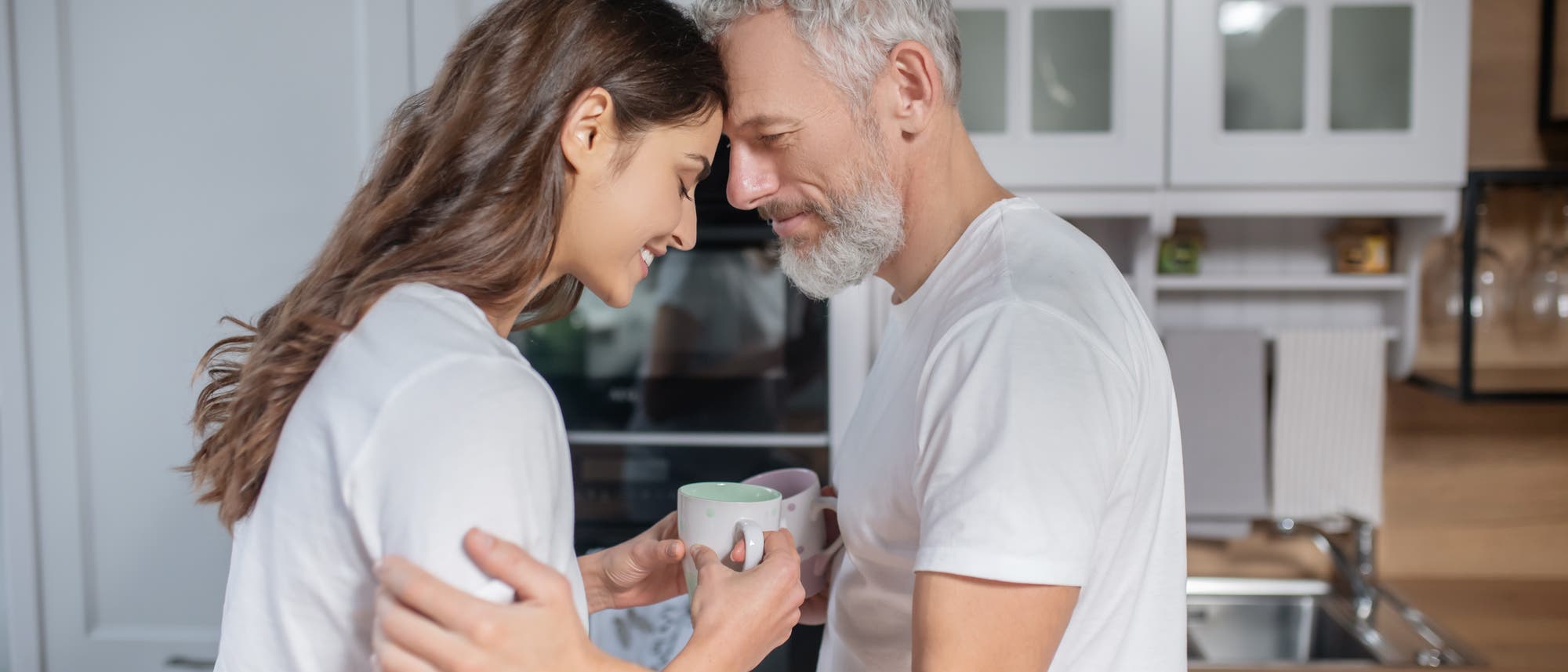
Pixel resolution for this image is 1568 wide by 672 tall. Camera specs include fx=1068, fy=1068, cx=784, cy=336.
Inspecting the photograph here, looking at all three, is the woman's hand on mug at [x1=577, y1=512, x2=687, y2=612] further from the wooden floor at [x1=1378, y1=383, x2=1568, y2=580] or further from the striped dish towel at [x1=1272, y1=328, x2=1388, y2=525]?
the wooden floor at [x1=1378, y1=383, x2=1568, y2=580]

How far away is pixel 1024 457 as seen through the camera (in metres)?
0.67

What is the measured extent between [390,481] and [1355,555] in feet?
6.46

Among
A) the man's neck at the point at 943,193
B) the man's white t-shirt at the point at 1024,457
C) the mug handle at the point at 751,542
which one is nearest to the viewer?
the man's white t-shirt at the point at 1024,457

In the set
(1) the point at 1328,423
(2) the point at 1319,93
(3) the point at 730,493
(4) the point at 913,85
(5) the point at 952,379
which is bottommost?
(1) the point at 1328,423

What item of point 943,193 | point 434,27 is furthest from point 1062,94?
point 434,27

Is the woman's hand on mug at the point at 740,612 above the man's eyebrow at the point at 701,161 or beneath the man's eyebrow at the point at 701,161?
beneath

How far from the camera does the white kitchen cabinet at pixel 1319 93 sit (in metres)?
1.70

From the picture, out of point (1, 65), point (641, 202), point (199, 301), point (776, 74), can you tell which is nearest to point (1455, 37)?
point (776, 74)

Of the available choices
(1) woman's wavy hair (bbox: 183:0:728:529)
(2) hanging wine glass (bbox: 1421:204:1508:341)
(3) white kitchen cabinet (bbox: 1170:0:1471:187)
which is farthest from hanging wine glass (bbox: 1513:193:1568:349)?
(1) woman's wavy hair (bbox: 183:0:728:529)

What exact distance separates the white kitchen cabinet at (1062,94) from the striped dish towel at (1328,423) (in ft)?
1.63

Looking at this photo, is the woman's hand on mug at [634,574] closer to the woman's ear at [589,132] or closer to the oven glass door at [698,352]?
the woman's ear at [589,132]

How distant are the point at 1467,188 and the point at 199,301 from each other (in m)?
1.97

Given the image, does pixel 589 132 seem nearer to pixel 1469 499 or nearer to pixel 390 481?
pixel 390 481

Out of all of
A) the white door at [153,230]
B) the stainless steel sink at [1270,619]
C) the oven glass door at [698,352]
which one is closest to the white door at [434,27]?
the white door at [153,230]
